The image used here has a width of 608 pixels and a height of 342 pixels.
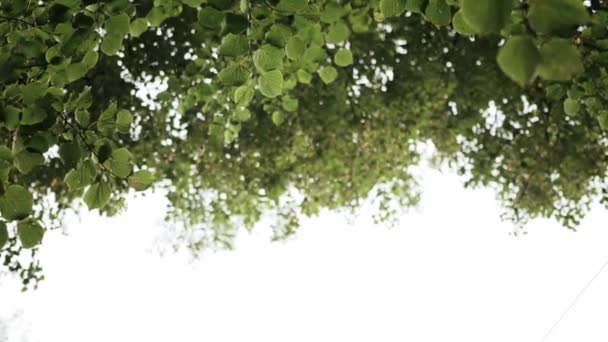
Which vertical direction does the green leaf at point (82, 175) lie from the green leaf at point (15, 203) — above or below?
above

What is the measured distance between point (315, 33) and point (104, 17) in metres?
0.56

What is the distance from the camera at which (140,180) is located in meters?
0.61

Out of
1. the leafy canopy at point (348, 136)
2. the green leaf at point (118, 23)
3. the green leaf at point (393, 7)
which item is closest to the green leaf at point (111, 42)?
the green leaf at point (118, 23)

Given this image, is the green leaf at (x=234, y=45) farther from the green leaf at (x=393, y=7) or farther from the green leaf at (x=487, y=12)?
the green leaf at (x=487, y=12)

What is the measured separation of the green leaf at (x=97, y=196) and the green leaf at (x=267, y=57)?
0.25 meters

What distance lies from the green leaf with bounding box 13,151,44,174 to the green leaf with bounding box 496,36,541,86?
52 centimetres

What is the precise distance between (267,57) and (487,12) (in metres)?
0.44

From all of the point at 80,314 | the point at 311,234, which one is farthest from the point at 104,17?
the point at 80,314

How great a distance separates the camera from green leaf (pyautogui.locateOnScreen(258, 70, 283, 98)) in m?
0.71

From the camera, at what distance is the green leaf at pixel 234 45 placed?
64 centimetres

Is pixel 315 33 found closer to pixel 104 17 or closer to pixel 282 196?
pixel 104 17

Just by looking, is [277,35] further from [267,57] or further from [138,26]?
[138,26]

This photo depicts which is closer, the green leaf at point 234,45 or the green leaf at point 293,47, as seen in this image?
the green leaf at point 234,45

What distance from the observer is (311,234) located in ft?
19.4
